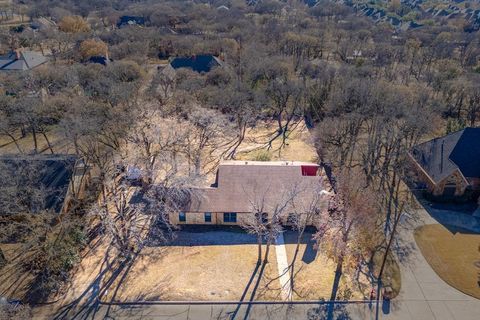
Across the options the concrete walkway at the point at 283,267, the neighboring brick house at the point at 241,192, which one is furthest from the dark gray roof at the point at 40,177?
the concrete walkway at the point at 283,267

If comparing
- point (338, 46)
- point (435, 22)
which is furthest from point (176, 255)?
point (435, 22)

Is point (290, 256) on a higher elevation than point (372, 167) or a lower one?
lower

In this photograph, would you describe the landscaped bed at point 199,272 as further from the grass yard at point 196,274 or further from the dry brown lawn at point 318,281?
the dry brown lawn at point 318,281

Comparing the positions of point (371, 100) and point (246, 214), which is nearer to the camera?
point (246, 214)

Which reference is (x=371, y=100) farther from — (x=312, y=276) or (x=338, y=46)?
(x=338, y=46)

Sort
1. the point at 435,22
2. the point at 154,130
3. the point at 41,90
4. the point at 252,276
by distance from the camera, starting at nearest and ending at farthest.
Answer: the point at 252,276 → the point at 154,130 → the point at 41,90 → the point at 435,22

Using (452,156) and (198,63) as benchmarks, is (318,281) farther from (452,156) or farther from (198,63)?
(198,63)
